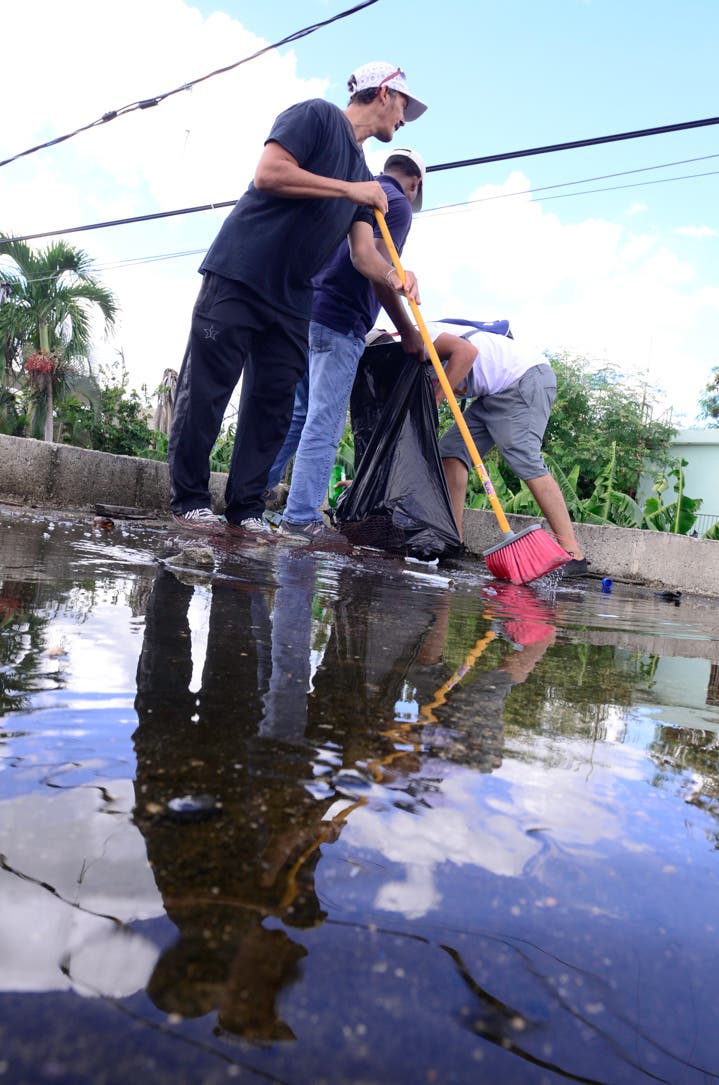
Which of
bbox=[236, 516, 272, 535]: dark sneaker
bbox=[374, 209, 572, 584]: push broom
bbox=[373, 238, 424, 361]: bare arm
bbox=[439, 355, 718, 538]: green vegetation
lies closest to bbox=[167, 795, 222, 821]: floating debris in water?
bbox=[236, 516, 272, 535]: dark sneaker

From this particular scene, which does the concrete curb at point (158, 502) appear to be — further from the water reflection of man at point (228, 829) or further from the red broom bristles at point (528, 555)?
the water reflection of man at point (228, 829)

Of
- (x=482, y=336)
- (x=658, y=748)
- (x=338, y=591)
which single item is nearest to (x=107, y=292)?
(x=482, y=336)

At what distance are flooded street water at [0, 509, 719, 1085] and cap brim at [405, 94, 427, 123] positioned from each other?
3.57 m

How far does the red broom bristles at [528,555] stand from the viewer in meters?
3.96

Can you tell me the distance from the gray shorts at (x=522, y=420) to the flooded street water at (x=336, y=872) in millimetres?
3507

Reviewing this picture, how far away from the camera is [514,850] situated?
0.67 meters

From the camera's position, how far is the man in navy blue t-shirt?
3.51 m

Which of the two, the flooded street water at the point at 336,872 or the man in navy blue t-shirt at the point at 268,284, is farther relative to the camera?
the man in navy blue t-shirt at the point at 268,284

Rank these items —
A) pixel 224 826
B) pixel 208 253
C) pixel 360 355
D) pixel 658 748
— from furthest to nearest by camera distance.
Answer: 1. pixel 360 355
2. pixel 208 253
3. pixel 658 748
4. pixel 224 826

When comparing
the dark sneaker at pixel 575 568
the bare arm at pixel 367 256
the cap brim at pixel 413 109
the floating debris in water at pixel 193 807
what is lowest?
the floating debris in water at pixel 193 807

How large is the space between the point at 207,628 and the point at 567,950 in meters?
1.06

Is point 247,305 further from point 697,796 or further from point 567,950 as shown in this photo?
point 567,950

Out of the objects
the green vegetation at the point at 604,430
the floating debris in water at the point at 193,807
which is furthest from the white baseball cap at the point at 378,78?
the green vegetation at the point at 604,430

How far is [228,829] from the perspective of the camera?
2.04ft
